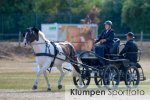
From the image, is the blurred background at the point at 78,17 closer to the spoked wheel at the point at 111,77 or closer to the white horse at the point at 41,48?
the white horse at the point at 41,48

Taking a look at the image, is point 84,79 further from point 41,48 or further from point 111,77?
point 41,48

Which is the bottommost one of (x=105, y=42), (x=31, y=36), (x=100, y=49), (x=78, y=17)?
(x=78, y=17)

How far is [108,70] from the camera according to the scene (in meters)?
24.7

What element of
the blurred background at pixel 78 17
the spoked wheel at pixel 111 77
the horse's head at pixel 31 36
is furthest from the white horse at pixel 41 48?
the blurred background at pixel 78 17

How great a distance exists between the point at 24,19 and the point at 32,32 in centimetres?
4285

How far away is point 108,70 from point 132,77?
3.35 feet

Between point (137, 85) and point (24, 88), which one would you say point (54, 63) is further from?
point (137, 85)

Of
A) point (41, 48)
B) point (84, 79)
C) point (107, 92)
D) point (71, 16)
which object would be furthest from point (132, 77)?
point (71, 16)

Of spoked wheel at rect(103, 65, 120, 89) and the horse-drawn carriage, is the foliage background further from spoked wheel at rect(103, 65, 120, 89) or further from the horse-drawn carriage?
spoked wheel at rect(103, 65, 120, 89)

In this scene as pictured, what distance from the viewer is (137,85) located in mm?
25156

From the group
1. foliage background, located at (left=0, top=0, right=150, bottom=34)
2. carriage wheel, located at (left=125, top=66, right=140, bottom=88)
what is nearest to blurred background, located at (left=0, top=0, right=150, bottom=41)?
foliage background, located at (left=0, top=0, right=150, bottom=34)

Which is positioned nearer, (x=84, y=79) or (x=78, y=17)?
(x=84, y=79)

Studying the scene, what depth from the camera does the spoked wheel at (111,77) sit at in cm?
2458

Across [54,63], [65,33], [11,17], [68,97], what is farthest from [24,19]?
[68,97]
